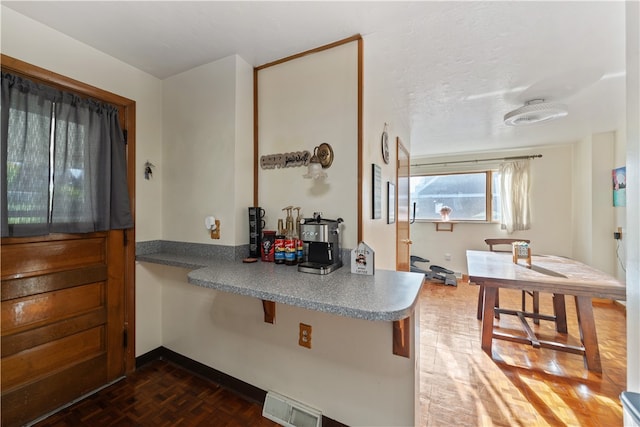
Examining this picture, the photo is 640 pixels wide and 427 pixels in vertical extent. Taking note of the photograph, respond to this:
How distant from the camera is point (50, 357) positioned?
63.7 inches

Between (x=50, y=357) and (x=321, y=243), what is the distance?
1.86 metres

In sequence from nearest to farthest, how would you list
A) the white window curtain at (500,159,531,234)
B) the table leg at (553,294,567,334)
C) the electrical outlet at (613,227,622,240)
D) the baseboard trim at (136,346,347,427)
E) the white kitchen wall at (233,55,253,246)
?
the baseboard trim at (136,346,347,427), the white kitchen wall at (233,55,253,246), the table leg at (553,294,567,334), the electrical outlet at (613,227,622,240), the white window curtain at (500,159,531,234)

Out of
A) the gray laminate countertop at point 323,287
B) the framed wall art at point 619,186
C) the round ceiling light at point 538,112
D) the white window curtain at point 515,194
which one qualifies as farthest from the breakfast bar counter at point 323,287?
the white window curtain at point 515,194

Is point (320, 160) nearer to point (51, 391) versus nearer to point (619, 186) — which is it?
point (51, 391)

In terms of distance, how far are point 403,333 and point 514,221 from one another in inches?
176

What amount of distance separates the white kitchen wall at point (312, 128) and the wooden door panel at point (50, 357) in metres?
1.46

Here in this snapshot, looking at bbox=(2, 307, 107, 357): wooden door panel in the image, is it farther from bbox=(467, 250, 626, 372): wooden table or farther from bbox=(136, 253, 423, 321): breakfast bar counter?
bbox=(467, 250, 626, 372): wooden table

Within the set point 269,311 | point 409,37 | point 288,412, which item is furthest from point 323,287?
point 409,37

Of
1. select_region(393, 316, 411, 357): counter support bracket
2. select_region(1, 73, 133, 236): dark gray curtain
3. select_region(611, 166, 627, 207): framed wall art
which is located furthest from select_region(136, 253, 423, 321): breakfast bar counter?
select_region(611, 166, 627, 207): framed wall art

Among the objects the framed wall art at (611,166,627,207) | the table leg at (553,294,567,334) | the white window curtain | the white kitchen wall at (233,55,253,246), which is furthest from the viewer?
the white window curtain

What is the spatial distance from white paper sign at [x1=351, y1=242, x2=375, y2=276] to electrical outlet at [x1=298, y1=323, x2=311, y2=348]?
18.6 inches

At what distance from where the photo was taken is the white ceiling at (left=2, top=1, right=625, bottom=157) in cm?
140

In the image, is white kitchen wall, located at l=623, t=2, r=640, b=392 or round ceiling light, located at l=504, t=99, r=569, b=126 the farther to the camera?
round ceiling light, located at l=504, t=99, r=569, b=126

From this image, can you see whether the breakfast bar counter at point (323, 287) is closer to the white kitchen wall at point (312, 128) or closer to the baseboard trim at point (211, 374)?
the white kitchen wall at point (312, 128)
